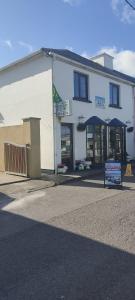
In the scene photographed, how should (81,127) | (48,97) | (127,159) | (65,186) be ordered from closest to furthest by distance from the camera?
1. (65,186)
2. (48,97)
3. (81,127)
4. (127,159)

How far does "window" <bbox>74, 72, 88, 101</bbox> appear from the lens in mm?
14644

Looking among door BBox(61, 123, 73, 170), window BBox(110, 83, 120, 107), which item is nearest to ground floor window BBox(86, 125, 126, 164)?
door BBox(61, 123, 73, 170)

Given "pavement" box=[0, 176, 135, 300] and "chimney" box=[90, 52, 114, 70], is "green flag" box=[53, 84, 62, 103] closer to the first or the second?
"pavement" box=[0, 176, 135, 300]

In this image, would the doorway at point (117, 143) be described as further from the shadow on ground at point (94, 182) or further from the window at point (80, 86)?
the shadow on ground at point (94, 182)

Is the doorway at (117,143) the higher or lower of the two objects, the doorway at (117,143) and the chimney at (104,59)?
the lower

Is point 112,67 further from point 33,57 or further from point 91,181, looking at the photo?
point 91,181

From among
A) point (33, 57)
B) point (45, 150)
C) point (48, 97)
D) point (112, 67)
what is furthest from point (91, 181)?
point (112, 67)

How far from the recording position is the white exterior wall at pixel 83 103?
1347 centimetres

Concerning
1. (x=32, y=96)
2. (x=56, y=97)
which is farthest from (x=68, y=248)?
(x=32, y=96)

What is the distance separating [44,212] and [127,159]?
1201 centimetres

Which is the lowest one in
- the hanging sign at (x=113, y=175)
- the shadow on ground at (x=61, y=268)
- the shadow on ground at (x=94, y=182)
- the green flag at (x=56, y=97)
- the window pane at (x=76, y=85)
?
the shadow on ground at (x=61, y=268)

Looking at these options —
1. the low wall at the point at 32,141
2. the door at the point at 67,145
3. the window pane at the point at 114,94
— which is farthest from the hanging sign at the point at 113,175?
the window pane at the point at 114,94

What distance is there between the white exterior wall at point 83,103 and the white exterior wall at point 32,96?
1.31 feet

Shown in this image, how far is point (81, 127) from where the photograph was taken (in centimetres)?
1448
